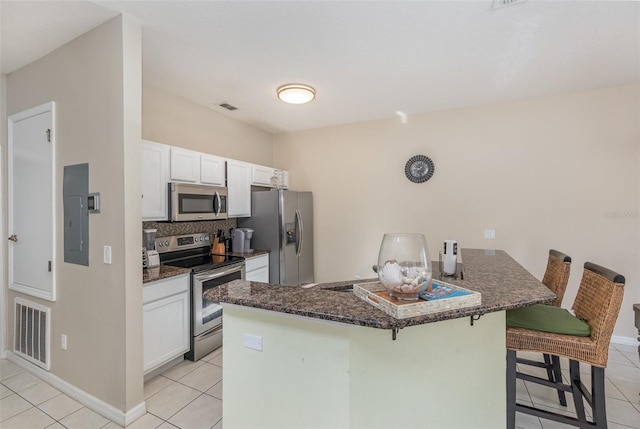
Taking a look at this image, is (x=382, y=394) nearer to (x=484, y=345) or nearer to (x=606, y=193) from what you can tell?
(x=484, y=345)

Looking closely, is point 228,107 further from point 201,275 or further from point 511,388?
point 511,388

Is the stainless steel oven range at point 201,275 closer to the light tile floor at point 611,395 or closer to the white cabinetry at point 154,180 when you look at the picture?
the white cabinetry at point 154,180

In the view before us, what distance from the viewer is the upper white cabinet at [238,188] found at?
362cm

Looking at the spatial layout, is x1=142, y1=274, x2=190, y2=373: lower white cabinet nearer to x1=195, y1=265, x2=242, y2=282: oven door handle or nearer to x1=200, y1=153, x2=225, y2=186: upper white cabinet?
x1=195, y1=265, x2=242, y2=282: oven door handle

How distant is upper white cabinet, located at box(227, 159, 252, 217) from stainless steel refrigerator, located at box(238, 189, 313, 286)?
0.49 feet

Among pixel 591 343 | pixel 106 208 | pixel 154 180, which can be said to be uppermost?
pixel 154 180

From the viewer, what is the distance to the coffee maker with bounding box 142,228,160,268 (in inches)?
106

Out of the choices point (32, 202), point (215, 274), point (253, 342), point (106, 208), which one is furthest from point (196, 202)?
point (253, 342)

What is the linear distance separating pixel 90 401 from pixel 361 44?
337 centimetres

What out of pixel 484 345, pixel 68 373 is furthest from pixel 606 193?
pixel 68 373

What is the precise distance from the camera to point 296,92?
2.99 meters

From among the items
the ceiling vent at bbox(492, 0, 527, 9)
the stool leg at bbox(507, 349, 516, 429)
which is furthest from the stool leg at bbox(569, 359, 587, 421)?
the ceiling vent at bbox(492, 0, 527, 9)

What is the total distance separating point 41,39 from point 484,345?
362cm

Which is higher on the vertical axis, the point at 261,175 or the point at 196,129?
the point at 196,129
